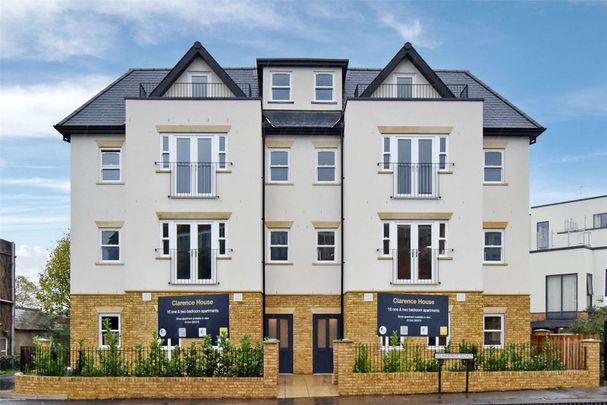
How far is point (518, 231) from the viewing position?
27453mm

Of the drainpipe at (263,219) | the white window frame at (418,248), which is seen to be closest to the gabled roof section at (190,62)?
the drainpipe at (263,219)

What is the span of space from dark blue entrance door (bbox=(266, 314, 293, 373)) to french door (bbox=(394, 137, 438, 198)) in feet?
20.2

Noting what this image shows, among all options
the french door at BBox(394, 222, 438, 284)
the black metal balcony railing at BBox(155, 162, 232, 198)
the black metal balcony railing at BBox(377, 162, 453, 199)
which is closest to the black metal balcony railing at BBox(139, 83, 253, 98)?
the black metal balcony railing at BBox(155, 162, 232, 198)

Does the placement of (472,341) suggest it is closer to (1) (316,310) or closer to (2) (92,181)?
(1) (316,310)

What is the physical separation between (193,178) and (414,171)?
754cm

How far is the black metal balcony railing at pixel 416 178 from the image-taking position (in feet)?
83.8

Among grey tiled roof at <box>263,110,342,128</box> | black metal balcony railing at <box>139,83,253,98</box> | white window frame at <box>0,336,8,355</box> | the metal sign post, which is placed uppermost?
black metal balcony railing at <box>139,83,253,98</box>

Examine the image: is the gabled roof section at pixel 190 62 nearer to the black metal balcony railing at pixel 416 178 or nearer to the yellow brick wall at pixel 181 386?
the black metal balcony railing at pixel 416 178

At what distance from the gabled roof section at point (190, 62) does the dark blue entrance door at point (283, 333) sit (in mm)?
8203

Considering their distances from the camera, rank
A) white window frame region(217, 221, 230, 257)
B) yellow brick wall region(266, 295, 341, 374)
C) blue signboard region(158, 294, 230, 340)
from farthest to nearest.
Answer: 1. yellow brick wall region(266, 295, 341, 374)
2. white window frame region(217, 221, 230, 257)
3. blue signboard region(158, 294, 230, 340)

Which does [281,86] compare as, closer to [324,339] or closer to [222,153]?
[222,153]

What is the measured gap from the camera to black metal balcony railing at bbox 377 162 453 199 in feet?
83.8

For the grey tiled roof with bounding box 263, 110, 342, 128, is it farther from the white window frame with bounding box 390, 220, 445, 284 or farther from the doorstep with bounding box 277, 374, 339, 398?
the doorstep with bounding box 277, 374, 339, 398

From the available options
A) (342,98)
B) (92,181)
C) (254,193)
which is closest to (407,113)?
(342,98)
